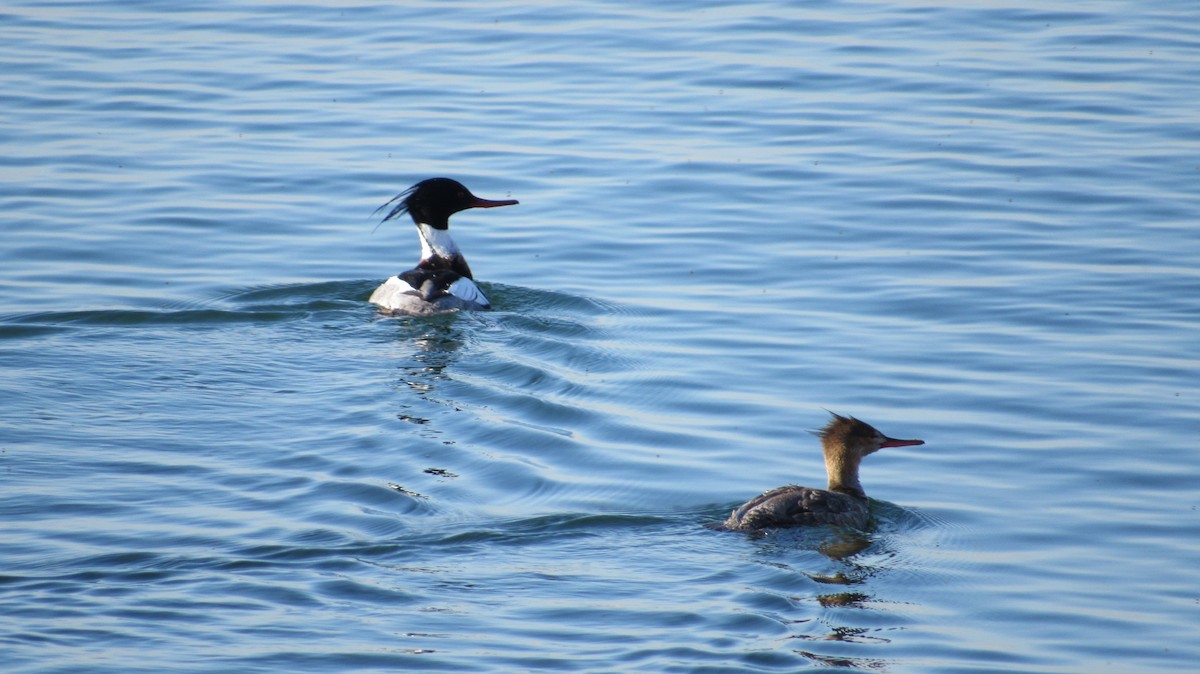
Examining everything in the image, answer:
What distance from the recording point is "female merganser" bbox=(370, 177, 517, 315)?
42.8ft

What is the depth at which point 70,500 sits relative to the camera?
863 cm

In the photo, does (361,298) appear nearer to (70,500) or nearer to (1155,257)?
(70,500)

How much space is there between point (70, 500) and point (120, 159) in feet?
30.8

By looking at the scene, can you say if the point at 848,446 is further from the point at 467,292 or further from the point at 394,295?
the point at 394,295

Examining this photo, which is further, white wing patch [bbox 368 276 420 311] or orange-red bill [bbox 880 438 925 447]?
white wing patch [bbox 368 276 420 311]

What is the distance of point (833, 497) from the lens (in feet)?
28.1

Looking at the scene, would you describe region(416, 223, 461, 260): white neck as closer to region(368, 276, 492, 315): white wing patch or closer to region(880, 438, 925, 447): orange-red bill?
region(368, 276, 492, 315): white wing patch

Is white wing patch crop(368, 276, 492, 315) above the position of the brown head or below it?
above

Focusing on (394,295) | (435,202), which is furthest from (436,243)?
(394,295)

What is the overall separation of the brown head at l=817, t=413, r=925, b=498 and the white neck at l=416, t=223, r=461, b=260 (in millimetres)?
5536

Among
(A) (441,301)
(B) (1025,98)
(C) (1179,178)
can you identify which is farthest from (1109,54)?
(A) (441,301)

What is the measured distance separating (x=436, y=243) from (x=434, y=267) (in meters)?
0.50

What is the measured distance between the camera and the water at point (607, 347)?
7.38m

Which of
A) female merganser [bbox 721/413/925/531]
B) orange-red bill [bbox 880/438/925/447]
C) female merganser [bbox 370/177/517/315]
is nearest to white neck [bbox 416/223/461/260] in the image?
female merganser [bbox 370/177/517/315]
